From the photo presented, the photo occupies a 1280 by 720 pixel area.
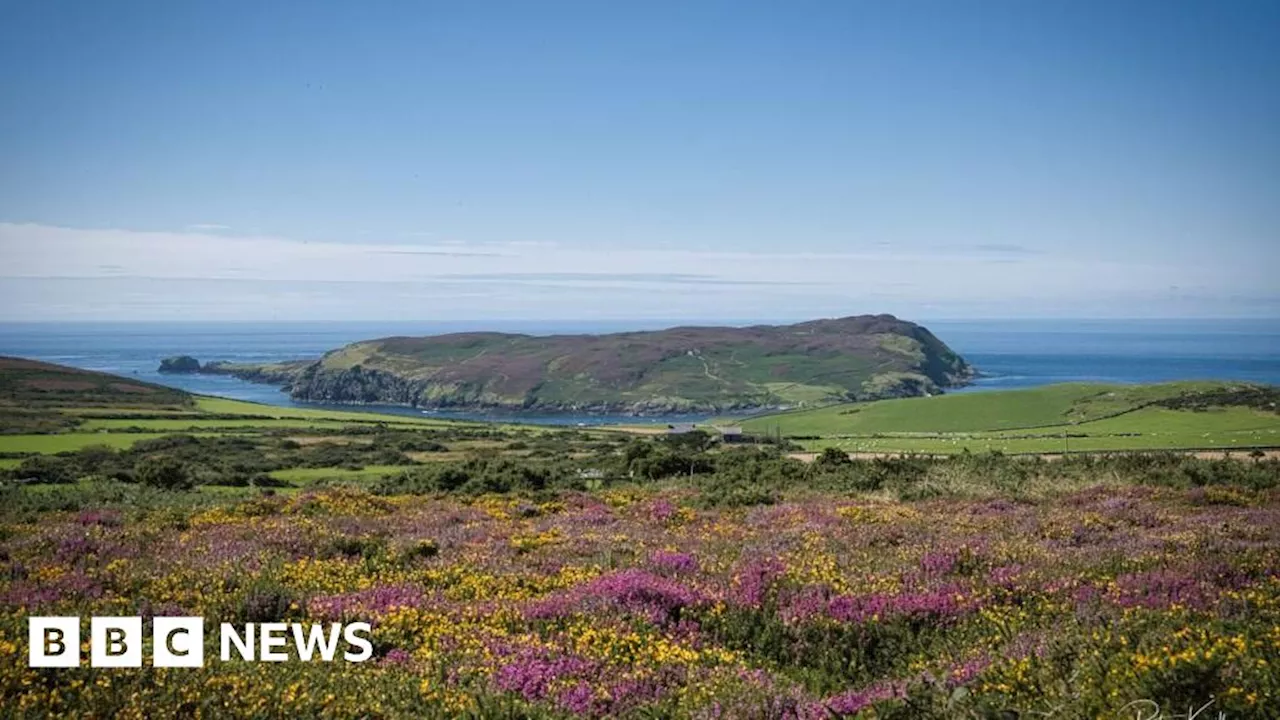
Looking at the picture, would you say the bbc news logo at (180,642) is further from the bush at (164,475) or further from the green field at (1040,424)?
the green field at (1040,424)

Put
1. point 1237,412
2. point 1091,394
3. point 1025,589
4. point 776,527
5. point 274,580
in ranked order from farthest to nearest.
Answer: point 1091,394 → point 1237,412 → point 776,527 → point 274,580 → point 1025,589

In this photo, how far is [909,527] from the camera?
56.9ft

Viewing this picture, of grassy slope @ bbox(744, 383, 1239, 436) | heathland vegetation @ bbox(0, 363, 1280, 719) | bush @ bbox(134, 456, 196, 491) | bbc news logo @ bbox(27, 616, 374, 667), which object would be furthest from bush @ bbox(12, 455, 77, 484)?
grassy slope @ bbox(744, 383, 1239, 436)

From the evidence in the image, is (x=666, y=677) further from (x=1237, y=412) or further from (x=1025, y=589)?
(x=1237, y=412)

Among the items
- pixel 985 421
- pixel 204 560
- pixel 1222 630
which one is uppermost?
pixel 1222 630

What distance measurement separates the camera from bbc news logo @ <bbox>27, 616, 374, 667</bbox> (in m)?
8.20

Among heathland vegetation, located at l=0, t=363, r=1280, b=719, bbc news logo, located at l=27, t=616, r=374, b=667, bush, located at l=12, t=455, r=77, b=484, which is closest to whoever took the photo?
heathland vegetation, located at l=0, t=363, r=1280, b=719

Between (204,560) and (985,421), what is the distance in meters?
98.0

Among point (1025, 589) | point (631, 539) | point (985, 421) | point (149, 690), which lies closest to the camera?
point (149, 690)

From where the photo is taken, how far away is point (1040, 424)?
9206cm

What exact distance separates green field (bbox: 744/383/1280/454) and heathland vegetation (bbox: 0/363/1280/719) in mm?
30079

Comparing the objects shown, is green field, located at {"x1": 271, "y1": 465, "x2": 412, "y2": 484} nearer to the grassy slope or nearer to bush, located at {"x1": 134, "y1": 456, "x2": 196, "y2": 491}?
bush, located at {"x1": 134, "y1": 456, "x2": 196, "y2": 491}

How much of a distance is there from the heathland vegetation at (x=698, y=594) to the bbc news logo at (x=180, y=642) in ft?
0.89

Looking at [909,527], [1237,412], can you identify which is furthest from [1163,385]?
[909,527]
